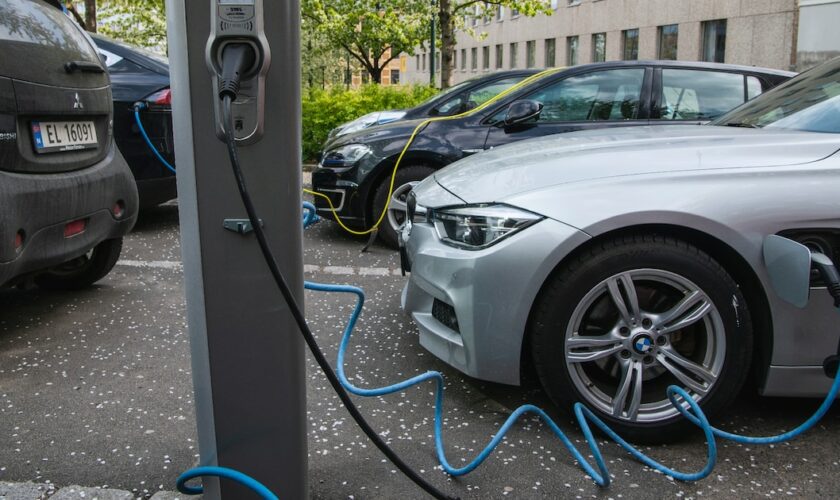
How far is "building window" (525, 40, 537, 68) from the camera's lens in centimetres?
4019

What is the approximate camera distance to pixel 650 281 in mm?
2988

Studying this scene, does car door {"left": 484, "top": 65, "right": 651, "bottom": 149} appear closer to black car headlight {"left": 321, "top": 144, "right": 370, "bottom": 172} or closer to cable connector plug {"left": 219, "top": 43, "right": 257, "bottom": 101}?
black car headlight {"left": 321, "top": 144, "right": 370, "bottom": 172}

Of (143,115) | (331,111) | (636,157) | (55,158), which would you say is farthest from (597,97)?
(331,111)

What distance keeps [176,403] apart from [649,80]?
476 cm

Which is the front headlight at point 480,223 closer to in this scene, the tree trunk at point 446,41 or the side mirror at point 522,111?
the side mirror at point 522,111

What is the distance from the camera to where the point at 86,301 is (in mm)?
4875

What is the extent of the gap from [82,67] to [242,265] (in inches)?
101

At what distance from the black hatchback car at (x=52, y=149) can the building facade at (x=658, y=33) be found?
1931 cm

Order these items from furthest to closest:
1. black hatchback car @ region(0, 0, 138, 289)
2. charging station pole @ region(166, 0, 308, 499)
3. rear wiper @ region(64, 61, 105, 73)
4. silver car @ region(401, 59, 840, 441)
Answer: rear wiper @ region(64, 61, 105, 73)
black hatchback car @ region(0, 0, 138, 289)
silver car @ region(401, 59, 840, 441)
charging station pole @ region(166, 0, 308, 499)

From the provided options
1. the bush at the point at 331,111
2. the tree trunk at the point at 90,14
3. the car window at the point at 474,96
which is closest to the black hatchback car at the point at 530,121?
the car window at the point at 474,96

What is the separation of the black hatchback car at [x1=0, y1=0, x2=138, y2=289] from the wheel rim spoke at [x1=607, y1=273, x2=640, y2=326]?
8.33 ft

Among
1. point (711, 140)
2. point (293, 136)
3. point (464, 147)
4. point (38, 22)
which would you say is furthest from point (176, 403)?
point (464, 147)

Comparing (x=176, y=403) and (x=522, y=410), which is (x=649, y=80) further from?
(x=176, y=403)

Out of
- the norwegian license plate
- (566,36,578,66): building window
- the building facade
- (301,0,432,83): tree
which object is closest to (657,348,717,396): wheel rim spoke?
the norwegian license plate
